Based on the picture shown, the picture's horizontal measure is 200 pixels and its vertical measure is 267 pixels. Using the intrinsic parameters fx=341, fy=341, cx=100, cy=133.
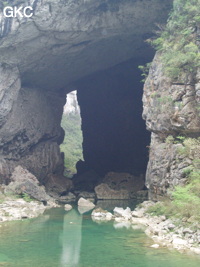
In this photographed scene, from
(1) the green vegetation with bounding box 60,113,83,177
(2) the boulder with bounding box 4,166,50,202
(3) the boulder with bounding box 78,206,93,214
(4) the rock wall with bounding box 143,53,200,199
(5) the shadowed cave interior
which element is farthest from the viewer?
(1) the green vegetation with bounding box 60,113,83,177

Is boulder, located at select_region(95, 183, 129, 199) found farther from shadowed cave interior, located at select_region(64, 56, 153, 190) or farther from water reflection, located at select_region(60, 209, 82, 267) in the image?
water reflection, located at select_region(60, 209, 82, 267)

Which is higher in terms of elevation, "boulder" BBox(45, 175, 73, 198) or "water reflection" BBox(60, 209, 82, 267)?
"boulder" BBox(45, 175, 73, 198)

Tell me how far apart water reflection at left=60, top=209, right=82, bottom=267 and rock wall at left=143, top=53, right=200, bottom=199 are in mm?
5480

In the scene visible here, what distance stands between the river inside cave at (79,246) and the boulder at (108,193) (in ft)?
51.8

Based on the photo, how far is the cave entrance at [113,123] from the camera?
43.3m

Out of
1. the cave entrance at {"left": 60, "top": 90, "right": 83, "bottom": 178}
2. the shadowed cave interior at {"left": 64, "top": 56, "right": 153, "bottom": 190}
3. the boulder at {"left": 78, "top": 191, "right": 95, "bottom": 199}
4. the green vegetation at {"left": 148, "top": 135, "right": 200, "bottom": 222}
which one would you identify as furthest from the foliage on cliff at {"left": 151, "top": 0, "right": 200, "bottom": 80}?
the cave entrance at {"left": 60, "top": 90, "right": 83, "bottom": 178}

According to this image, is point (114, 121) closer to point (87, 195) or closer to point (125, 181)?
point (125, 181)

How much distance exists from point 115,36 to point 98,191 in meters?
15.6

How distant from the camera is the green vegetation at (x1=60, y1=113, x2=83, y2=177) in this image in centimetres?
5933

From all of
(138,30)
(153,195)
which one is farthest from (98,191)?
(138,30)

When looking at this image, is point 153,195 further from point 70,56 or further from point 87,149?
point 87,149

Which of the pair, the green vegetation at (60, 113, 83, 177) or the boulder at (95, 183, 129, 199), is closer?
the boulder at (95, 183, 129, 199)

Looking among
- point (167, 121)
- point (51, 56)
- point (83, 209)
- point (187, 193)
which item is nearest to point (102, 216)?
point (83, 209)

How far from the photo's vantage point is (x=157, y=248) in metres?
12.4
